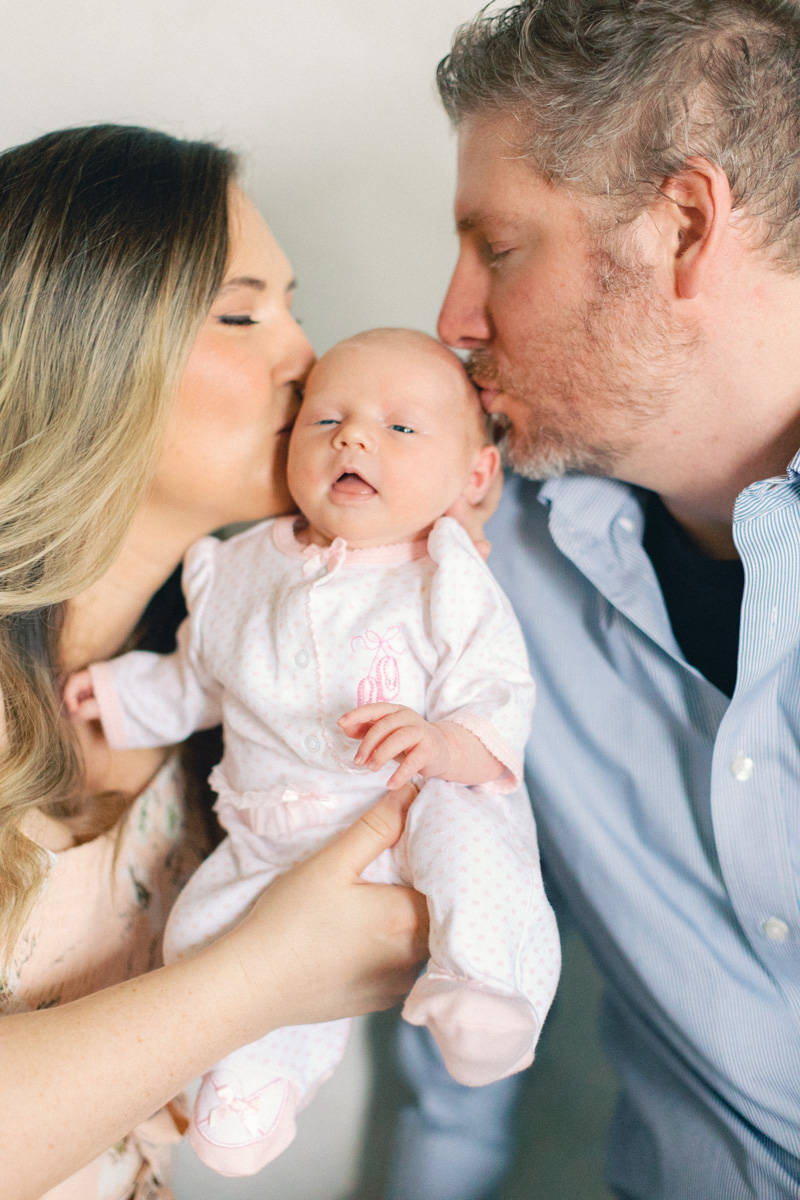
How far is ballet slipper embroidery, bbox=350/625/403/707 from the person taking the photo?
1342 millimetres

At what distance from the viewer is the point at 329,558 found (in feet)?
4.67

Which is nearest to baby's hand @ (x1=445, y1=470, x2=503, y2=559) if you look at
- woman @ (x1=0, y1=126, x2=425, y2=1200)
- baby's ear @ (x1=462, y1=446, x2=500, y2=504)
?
baby's ear @ (x1=462, y1=446, x2=500, y2=504)

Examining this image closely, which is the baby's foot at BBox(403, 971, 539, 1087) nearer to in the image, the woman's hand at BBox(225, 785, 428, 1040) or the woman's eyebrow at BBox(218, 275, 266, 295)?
the woman's hand at BBox(225, 785, 428, 1040)

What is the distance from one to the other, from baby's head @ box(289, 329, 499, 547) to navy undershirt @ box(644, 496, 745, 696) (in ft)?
1.61

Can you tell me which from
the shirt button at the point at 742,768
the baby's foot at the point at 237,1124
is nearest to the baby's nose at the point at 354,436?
the shirt button at the point at 742,768

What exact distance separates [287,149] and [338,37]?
25 centimetres

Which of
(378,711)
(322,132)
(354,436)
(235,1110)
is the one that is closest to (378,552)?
(354,436)

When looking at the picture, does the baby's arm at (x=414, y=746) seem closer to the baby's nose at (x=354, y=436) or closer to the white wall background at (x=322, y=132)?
the baby's nose at (x=354, y=436)

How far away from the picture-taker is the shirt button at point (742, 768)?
139 cm

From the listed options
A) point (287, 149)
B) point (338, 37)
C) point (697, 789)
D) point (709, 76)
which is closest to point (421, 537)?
point (697, 789)

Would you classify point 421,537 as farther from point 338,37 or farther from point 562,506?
point 338,37

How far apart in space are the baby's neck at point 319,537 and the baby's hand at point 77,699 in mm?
466

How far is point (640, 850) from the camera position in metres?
1.55

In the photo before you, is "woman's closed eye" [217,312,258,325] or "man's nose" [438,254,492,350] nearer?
"woman's closed eye" [217,312,258,325]
